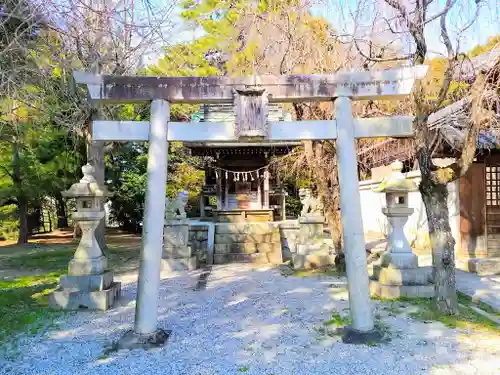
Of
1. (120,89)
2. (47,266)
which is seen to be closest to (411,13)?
(120,89)

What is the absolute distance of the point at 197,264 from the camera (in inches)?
431

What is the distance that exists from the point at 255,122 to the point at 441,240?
2.99 metres

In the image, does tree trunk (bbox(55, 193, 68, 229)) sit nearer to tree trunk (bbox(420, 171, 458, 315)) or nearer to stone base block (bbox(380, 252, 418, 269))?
stone base block (bbox(380, 252, 418, 269))

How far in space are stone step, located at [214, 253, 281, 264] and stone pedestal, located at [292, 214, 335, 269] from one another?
7.65 ft

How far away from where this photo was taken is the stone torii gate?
15.5 ft

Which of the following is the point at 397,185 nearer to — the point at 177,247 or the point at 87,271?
the point at 87,271

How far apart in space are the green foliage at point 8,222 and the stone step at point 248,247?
1046 centimetres

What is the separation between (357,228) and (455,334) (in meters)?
1.81

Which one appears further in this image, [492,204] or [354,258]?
[492,204]

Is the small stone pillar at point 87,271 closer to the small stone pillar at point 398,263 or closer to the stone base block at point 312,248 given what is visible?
the small stone pillar at point 398,263

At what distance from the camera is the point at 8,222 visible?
19219mm

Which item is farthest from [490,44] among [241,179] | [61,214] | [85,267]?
[61,214]

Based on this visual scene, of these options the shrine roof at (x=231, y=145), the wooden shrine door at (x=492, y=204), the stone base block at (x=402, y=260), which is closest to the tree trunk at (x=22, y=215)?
the shrine roof at (x=231, y=145)

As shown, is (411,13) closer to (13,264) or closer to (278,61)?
(278,61)
